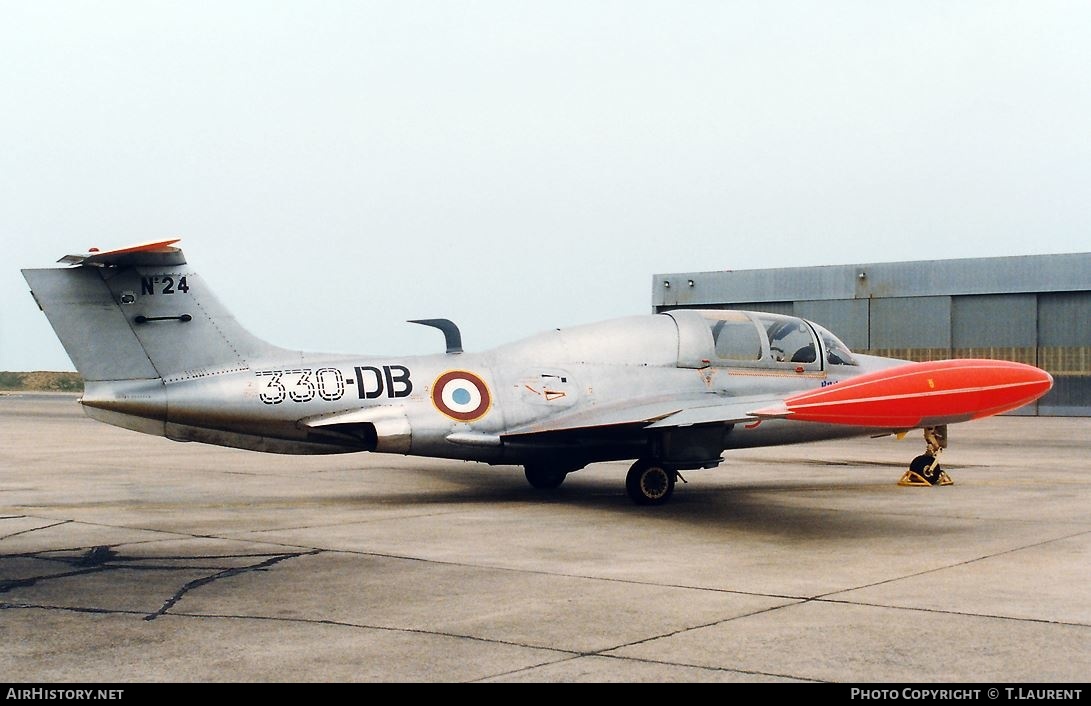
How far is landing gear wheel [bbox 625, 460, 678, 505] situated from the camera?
47.1 feet

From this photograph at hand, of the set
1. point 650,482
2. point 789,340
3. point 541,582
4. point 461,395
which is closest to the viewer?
point 541,582

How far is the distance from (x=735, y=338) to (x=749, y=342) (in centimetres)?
21

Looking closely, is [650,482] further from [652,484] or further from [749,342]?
[749,342]

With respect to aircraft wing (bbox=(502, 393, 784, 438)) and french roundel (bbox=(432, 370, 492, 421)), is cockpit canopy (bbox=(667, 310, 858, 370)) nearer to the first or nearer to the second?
aircraft wing (bbox=(502, 393, 784, 438))

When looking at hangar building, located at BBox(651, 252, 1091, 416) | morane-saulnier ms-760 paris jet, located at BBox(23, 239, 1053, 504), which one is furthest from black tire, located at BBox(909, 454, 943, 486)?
hangar building, located at BBox(651, 252, 1091, 416)

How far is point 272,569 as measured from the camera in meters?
9.56

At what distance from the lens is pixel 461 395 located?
14562mm

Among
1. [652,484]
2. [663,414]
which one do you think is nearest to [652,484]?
[652,484]

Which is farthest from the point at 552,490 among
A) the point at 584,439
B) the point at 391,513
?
the point at 391,513

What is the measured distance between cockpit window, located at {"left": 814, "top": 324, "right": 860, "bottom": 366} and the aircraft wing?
1.57 meters

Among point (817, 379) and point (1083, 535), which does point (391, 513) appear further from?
point (1083, 535)

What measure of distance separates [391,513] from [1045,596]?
779cm

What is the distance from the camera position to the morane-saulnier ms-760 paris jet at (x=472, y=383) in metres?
13.3

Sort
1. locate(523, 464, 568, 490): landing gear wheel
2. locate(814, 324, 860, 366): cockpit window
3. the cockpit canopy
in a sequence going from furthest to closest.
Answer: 1. locate(523, 464, 568, 490): landing gear wheel
2. locate(814, 324, 860, 366): cockpit window
3. the cockpit canopy
